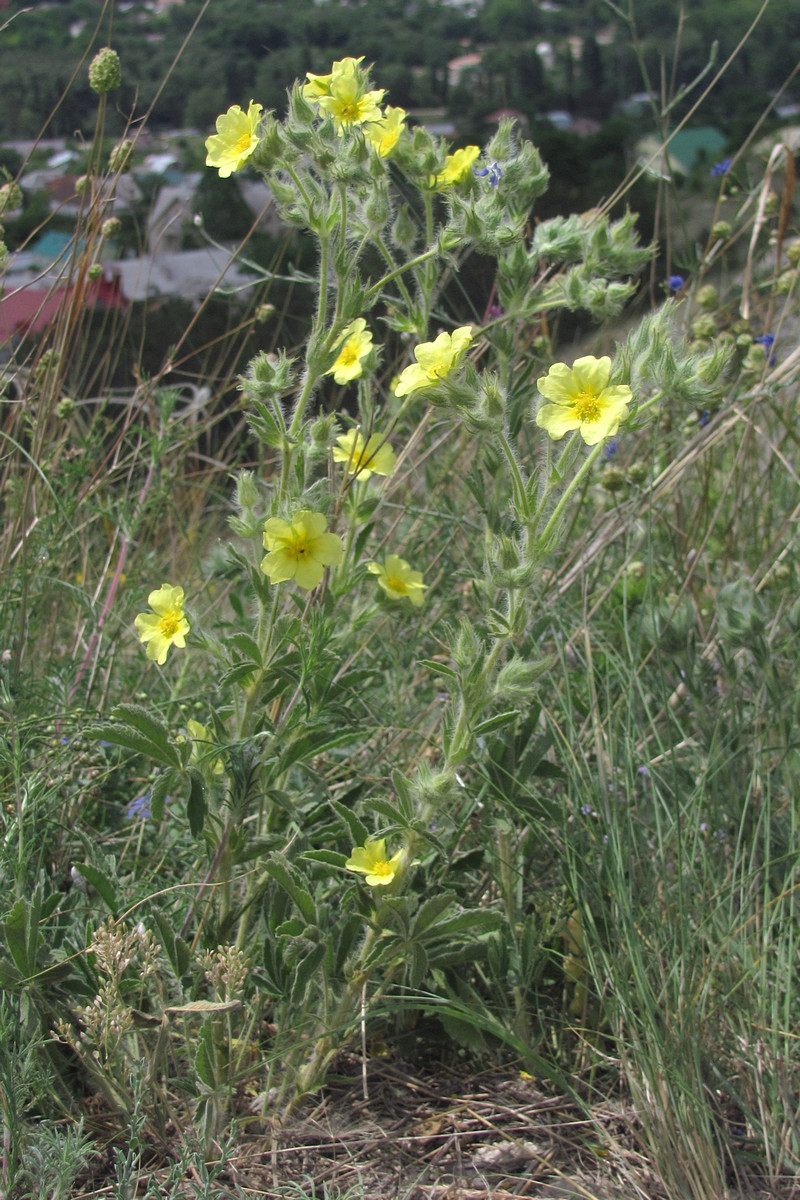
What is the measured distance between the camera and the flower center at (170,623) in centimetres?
131

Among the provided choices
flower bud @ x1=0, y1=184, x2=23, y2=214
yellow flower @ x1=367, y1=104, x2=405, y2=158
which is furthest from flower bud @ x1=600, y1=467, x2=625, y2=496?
flower bud @ x1=0, y1=184, x2=23, y2=214

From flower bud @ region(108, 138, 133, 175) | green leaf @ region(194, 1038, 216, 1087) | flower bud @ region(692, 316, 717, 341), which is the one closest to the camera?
green leaf @ region(194, 1038, 216, 1087)

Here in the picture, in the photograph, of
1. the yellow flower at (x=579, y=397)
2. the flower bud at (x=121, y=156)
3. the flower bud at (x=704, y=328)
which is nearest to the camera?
the yellow flower at (x=579, y=397)

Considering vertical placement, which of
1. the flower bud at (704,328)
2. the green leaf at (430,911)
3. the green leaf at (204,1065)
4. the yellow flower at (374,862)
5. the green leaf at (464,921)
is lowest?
the green leaf at (204,1065)

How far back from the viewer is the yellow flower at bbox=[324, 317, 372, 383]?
1.37 metres

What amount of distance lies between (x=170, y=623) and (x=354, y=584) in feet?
0.86

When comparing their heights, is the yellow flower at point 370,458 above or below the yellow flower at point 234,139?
below

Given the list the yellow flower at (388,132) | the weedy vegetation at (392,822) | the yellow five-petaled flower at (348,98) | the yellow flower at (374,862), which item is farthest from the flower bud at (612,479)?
the yellow flower at (374,862)

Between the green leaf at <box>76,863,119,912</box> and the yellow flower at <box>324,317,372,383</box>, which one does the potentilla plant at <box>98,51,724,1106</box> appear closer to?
the yellow flower at <box>324,317,372,383</box>

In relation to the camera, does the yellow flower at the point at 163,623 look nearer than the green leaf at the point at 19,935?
No

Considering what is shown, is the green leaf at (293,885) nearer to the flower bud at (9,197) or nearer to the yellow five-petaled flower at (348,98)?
the yellow five-petaled flower at (348,98)

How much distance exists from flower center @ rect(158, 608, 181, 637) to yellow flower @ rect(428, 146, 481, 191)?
0.73m

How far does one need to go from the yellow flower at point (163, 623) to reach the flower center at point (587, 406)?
0.56 meters

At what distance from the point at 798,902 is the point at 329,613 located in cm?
78
